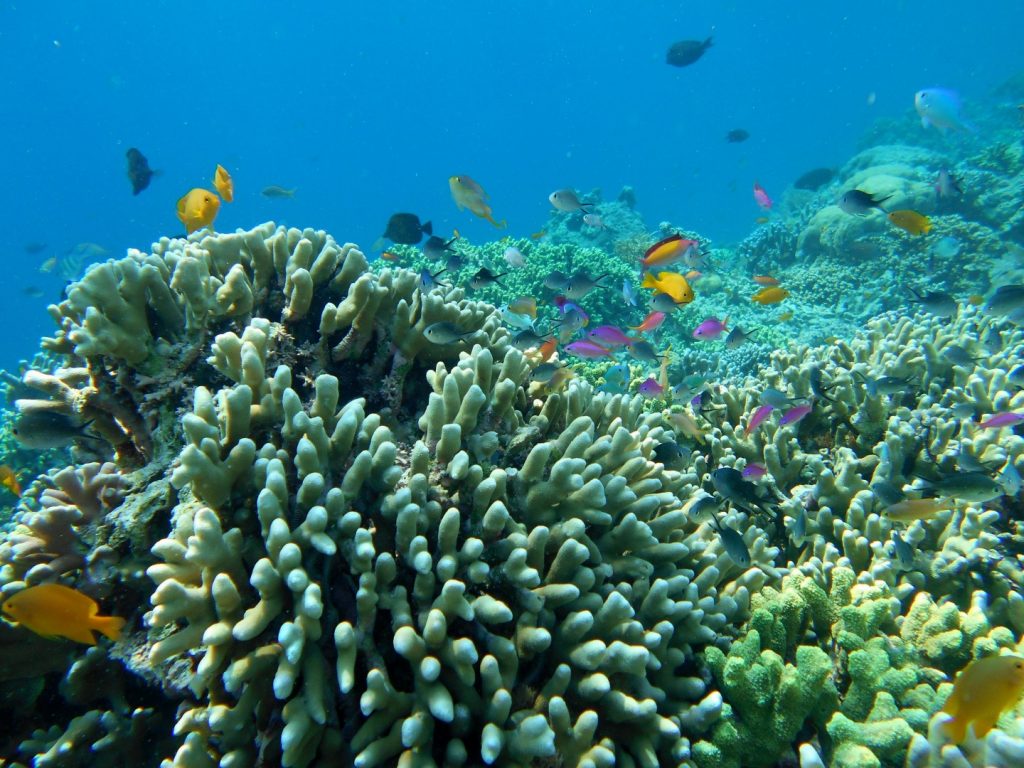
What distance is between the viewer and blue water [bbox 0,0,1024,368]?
11812cm

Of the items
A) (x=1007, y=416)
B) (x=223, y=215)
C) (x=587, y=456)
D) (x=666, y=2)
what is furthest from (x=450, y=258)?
(x=666, y=2)

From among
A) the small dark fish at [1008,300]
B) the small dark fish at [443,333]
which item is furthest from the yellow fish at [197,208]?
the small dark fish at [1008,300]

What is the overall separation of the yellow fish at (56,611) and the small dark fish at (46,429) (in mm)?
1348

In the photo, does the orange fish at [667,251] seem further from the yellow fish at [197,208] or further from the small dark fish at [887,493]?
the yellow fish at [197,208]

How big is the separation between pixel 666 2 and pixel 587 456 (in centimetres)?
20015

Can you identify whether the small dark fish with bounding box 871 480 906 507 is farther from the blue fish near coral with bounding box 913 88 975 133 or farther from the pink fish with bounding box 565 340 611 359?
the blue fish near coral with bounding box 913 88 975 133

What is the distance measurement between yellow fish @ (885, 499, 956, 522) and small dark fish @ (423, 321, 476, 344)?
3125mm

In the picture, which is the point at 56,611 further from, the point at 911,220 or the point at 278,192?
the point at 278,192

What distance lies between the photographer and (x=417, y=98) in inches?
6407

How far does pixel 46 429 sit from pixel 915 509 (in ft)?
18.3

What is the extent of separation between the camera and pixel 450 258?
7242 millimetres

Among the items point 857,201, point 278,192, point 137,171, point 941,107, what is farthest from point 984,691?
point 278,192

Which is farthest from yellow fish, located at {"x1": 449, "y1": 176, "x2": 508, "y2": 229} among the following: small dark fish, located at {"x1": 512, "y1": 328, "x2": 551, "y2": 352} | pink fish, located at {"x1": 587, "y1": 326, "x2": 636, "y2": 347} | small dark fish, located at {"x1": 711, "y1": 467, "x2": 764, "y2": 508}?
small dark fish, located at {"x1": 711, "y1": 467, "x2": 764, "y2": 508}

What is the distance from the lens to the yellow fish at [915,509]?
3.30 meters
